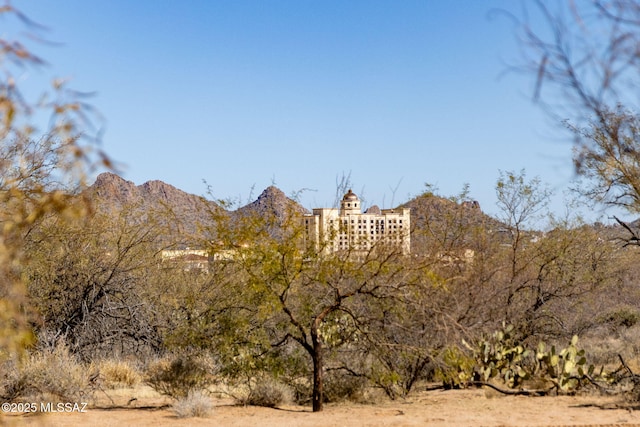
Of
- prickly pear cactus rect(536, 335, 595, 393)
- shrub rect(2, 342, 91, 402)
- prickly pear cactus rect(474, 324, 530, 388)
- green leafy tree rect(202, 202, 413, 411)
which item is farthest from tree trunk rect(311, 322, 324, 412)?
prickly pear cactus rect(536, 335, 595, 393)

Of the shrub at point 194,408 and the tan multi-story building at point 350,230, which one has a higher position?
the tan multi-story building at point 350,230

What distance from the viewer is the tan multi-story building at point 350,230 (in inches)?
535

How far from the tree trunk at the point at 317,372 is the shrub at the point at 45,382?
4071 mm

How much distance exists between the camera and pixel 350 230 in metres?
13.8

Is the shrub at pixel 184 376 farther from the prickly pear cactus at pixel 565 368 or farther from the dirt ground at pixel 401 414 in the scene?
the prickly pear cactus at pixel 565 368

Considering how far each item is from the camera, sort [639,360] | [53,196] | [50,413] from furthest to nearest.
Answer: [639,360], [50,413], [53,196]

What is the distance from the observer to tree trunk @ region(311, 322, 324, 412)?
13.1 metres

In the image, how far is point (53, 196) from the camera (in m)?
2.96

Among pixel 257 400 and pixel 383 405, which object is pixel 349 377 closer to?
pixel 383 405

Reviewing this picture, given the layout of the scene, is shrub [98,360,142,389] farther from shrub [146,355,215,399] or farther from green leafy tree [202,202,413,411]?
green leafy tree [202,202,413,411]

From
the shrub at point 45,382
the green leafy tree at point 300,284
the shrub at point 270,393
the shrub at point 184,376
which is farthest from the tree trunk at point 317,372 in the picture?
the shrub at point 45,382

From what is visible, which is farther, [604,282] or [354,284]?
[604,282]

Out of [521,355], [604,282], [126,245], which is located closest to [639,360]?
[604,282]

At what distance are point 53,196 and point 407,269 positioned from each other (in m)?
10.9
